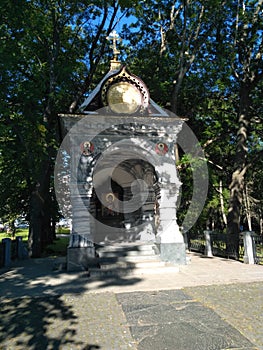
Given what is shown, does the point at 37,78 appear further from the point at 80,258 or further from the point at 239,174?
the point at 239,174

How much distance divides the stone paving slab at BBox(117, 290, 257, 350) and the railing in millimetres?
5064

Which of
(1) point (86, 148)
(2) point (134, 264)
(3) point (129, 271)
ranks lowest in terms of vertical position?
(3) point (129, 271)

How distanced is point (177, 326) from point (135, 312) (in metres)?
0.99

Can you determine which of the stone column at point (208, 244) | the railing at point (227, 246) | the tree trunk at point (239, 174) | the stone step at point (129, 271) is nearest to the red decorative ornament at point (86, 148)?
the stone step at point (129, 271)

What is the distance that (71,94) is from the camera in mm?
17875

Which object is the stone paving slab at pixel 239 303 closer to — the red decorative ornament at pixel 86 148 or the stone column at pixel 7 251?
the red decorative ornament at pixel 86 148

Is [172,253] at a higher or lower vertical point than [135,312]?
higher

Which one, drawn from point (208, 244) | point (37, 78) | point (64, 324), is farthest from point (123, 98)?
point (64, 324)

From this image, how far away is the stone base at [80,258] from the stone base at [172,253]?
2.55 meters

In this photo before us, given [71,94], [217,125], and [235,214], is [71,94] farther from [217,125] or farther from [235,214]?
[235,214]

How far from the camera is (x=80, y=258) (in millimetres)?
9250

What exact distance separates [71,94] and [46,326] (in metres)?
15.7

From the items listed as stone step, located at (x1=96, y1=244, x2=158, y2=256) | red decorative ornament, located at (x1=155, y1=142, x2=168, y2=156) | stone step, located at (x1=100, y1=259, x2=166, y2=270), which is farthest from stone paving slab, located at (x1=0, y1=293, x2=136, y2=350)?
red decorative ornament, located at (x1=155, y1=142, x2=168, y2=156)

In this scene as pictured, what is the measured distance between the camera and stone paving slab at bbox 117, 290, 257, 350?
3914 millimetres
